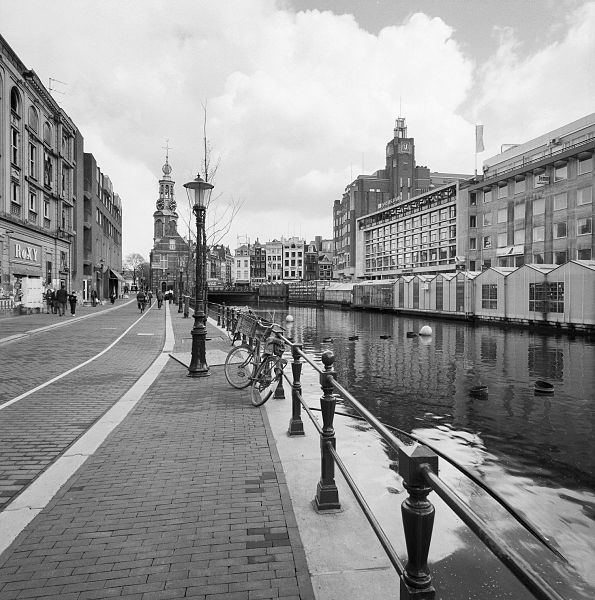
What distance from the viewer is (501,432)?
858 cm

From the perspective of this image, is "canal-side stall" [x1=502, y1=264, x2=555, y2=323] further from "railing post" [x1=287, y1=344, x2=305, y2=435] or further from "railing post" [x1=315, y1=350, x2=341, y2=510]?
"railing post" [x1=315, y1=350, x2=341, y2=510]

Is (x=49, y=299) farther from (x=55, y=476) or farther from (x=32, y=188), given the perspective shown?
(x=55, y=476)

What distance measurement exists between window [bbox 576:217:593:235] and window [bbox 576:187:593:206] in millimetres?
1490

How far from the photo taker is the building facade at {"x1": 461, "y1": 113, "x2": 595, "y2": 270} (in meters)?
43.2

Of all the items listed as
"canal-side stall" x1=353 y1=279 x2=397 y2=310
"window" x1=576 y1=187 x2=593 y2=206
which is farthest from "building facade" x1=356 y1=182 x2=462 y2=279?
"window" x1=576 y1=187 x2=593 y2=206

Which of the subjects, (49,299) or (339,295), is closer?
(49,299)

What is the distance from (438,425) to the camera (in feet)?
29.3

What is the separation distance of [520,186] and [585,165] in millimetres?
8994

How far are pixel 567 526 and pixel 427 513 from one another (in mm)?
3991

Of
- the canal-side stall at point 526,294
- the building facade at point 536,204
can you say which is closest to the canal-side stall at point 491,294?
the canal-side stall at point 526,294

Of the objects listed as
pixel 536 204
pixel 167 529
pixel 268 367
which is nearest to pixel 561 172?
pixel 536 204

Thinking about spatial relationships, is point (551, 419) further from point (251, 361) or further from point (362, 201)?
point (362, 201)

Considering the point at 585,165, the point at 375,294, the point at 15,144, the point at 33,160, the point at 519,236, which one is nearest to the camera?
the point at 15,144

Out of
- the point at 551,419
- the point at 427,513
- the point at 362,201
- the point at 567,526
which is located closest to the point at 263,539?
the point at 427,513
